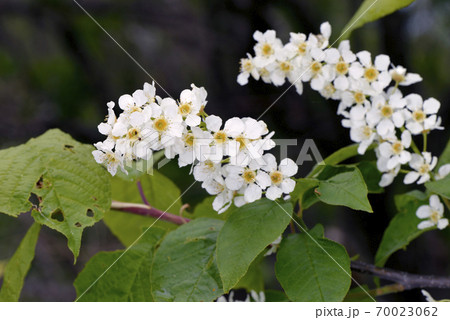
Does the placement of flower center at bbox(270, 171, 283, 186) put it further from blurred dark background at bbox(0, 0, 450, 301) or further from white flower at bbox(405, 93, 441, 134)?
blurred dark background at bbox(0, 0, 450, 301)

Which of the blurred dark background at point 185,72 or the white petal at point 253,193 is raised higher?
the blurred dark background at point 185,72

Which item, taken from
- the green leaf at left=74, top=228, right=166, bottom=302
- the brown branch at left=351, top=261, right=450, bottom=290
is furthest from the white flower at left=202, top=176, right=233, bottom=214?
the brown branch at left=351, top=261, right=450, bottom=290

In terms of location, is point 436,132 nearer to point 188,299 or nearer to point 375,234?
point 375,234

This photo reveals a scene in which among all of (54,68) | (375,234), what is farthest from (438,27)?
(54,68)

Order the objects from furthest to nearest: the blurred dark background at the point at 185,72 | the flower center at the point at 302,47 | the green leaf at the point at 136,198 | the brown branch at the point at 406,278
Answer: the blurred dark background at the point at 185,72, the green leaf at the point at 136,198, the flower center at the point at 302,47, the brown branch at the point at 406,278

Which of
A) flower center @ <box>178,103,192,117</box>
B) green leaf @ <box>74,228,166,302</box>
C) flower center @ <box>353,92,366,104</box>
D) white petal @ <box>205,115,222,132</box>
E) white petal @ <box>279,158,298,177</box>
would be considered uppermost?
flower center @ <box>353,92,366,104</box>

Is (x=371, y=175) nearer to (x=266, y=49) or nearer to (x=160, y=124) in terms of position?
(x=266, y=49)

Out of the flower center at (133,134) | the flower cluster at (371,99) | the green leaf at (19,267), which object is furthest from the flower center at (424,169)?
the green leaf at (19,267)

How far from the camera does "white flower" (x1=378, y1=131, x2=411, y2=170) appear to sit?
1.25m

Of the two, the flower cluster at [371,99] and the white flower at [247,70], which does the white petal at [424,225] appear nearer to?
the flower cluster at [371,99]

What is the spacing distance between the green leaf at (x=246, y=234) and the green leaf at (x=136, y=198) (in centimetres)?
38

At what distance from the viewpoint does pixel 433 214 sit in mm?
1298

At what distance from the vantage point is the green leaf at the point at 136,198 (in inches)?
57.1

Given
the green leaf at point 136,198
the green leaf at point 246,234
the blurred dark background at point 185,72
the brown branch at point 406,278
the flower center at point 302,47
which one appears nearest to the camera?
the green leaf at point 246,234
